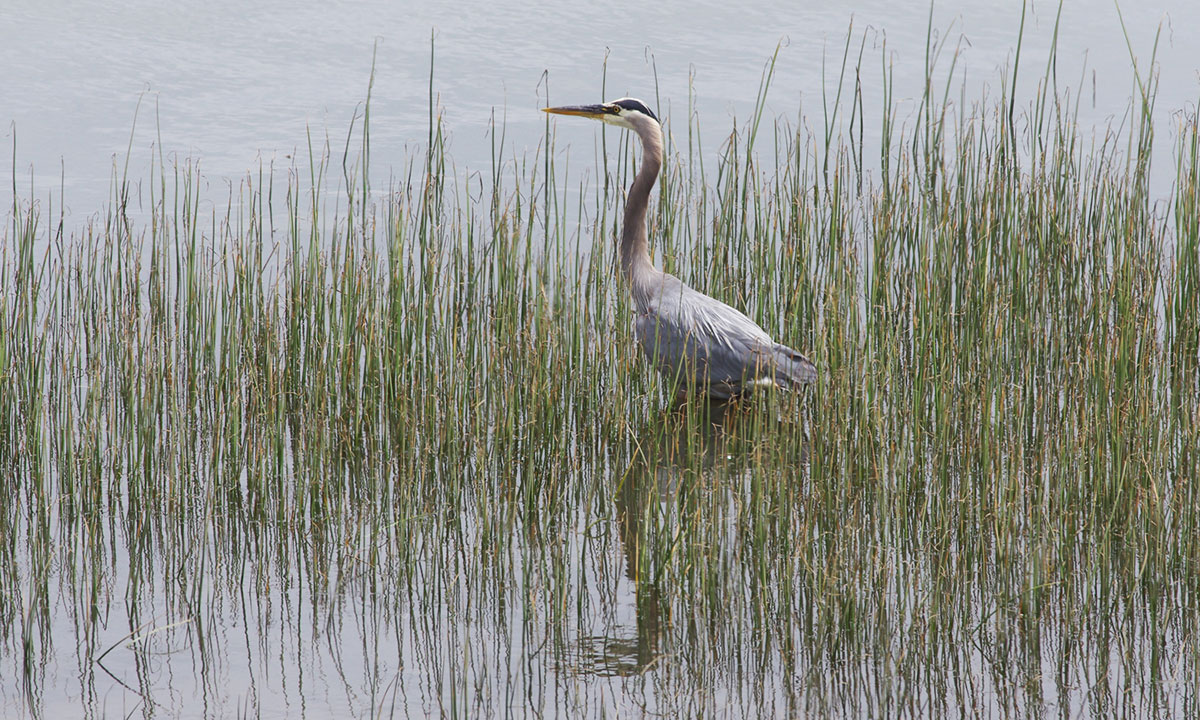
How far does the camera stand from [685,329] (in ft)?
15.7

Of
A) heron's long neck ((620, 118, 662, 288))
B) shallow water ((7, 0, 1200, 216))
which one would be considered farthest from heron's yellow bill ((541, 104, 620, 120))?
shallow water ((7, 0, 1200, 216))

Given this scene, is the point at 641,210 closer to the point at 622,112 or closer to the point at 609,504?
the point at 622,112

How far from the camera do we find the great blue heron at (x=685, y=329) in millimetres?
4613

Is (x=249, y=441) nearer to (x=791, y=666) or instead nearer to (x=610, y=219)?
(x=791, y=666)

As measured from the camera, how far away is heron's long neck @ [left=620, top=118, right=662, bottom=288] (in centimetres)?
522

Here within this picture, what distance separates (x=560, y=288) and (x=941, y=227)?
1394mm

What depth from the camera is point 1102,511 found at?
324 centimetres

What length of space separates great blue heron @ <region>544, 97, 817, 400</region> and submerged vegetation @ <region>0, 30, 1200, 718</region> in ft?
0.53

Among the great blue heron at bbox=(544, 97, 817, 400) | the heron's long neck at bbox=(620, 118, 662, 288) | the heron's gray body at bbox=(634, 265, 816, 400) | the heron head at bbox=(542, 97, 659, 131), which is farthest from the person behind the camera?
the heron head at bbox=(542, 97, 659, 131)

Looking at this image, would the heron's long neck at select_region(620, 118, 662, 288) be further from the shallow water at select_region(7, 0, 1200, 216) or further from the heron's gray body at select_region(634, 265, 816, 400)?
the shallow water at select_region(7, 0, 1200, 216)

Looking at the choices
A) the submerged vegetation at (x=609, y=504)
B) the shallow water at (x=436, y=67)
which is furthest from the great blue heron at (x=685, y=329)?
the shallow water at (x=436, y=67)

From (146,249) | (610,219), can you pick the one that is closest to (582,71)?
(610,219)

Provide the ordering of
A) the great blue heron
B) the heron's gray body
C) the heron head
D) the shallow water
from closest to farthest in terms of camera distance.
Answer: the great blue heron → the heron's gray body → the heron head → the shallow water

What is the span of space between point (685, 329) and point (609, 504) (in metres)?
1.27
